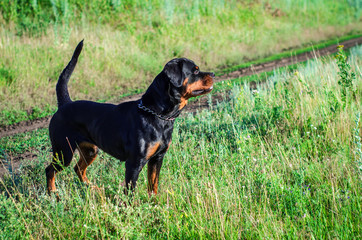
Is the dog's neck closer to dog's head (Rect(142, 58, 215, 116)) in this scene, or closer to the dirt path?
dog's head (Rect(142, 58, 215, 116))

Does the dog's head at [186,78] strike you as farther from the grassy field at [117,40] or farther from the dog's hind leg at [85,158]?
the grassy field at [117,40]

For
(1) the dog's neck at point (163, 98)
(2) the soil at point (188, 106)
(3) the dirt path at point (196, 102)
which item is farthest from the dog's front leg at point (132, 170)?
(3) the dirt path at point (196, 102)

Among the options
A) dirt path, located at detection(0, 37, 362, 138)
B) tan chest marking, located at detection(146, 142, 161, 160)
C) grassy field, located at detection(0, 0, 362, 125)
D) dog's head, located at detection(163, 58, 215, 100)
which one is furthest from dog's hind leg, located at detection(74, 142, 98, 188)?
grassy field, located at detection(0, 0, 362, 125)

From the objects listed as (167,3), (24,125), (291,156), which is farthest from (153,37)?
(291,156)

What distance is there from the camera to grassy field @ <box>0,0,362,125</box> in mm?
8078

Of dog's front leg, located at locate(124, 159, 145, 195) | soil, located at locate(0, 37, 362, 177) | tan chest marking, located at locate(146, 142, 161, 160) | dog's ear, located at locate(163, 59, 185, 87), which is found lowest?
soil, located at locate(0, 37, 362, 177)

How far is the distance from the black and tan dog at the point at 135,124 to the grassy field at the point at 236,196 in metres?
0.31

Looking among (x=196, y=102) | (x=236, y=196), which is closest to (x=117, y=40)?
(x=196, y=102)

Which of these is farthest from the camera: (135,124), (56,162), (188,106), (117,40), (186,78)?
(117,40)

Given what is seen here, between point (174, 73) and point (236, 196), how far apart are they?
1.37 meters

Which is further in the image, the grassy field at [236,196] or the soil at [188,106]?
the soil at [188,106]

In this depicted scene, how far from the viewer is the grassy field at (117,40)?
808 centimetres

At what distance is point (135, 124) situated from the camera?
11.6 ft

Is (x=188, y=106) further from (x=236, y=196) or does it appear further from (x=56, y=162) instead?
(x=236, y=196)
